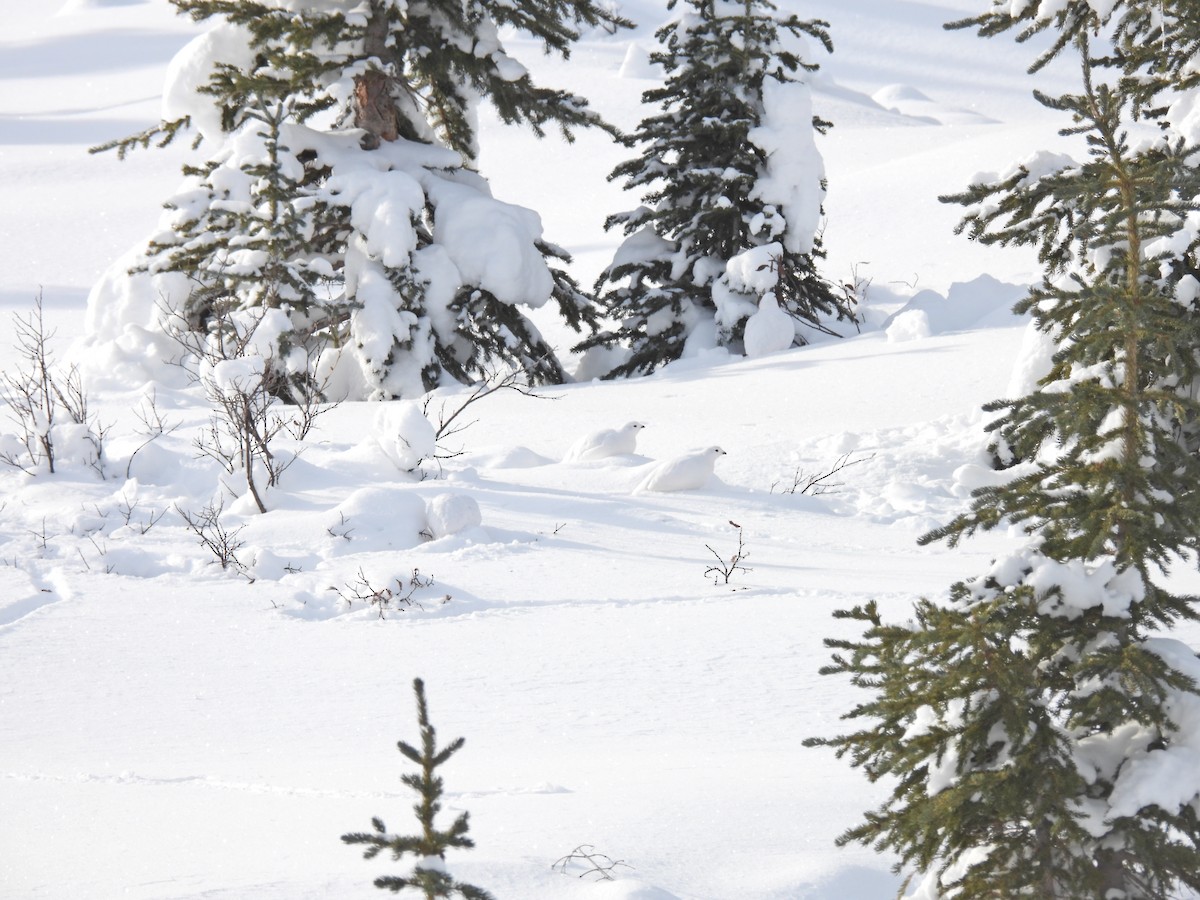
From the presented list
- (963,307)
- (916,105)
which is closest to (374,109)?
(963,307)

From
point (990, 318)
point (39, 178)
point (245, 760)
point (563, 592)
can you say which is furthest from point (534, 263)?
point (39, 178)

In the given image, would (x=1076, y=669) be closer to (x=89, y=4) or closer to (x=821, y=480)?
(x=821, y=480)

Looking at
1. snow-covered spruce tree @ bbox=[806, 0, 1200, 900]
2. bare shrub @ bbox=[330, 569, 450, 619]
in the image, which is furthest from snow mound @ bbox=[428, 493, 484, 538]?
snow-covered spruce tree @ bbox=[806, 0, 1200, 900]

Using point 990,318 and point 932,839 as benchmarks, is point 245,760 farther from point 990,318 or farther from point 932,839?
point 990,318

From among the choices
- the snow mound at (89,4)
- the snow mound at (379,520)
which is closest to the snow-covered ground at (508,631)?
the snow mound at (379,520)

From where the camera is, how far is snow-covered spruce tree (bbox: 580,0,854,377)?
12.8 metres

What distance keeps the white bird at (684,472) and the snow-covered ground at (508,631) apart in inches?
4.2

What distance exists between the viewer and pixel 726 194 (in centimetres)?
1332

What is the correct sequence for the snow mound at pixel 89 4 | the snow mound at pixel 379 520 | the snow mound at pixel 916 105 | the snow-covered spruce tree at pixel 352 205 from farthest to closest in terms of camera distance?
the snow mound at pixel 89 4, the snow mound at pixel 916 105, the snow-covered spruce tree at pixel 352 205, the snow mound at pixel 379 520

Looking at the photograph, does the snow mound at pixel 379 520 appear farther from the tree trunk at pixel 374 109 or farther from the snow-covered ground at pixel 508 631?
the tree trunk at pixel 374 109

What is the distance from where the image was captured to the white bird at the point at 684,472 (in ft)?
25.7

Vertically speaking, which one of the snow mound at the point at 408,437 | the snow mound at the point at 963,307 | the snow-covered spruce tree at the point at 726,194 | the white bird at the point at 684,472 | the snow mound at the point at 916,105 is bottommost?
the white bird at the point at 684,472

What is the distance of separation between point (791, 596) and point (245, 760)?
2651 millimetres

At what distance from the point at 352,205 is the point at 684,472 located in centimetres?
499
